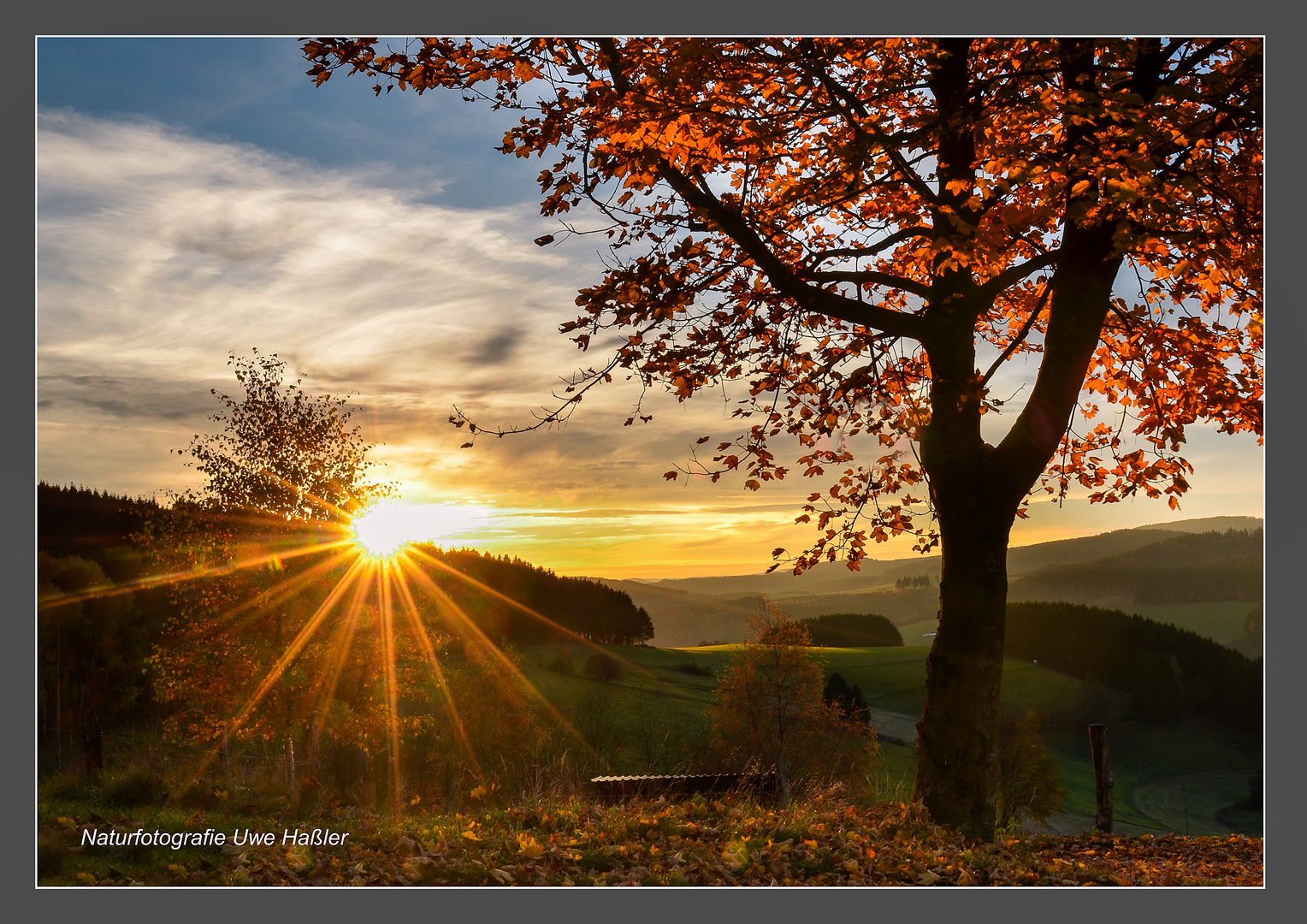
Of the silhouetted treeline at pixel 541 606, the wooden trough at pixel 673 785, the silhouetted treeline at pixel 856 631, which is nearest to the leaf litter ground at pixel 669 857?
the wooden trough at pixel 673 785

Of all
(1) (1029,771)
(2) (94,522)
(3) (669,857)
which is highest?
(2) (94,522)

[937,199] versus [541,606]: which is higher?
[937,199]

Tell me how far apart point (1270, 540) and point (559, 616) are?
74.2 m

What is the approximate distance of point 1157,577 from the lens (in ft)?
363

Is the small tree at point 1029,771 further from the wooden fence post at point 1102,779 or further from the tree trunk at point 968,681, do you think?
the tree trunk at point 968,681

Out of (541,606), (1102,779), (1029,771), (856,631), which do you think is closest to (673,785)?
(1102,779)

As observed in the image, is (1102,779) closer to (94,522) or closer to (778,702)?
(94,522)

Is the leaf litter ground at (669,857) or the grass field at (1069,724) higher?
the leaf litter ground at (669,857)

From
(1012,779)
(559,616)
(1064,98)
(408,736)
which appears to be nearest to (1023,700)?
(1012,779)

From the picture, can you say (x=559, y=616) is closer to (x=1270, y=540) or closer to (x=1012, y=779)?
(x=1012, y=779)

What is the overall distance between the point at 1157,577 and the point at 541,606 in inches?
3325

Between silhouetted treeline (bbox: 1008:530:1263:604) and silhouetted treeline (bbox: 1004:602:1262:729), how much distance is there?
5883mm

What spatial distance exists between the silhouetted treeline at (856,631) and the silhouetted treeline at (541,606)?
83.2 ft

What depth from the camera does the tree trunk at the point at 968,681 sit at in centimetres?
841
